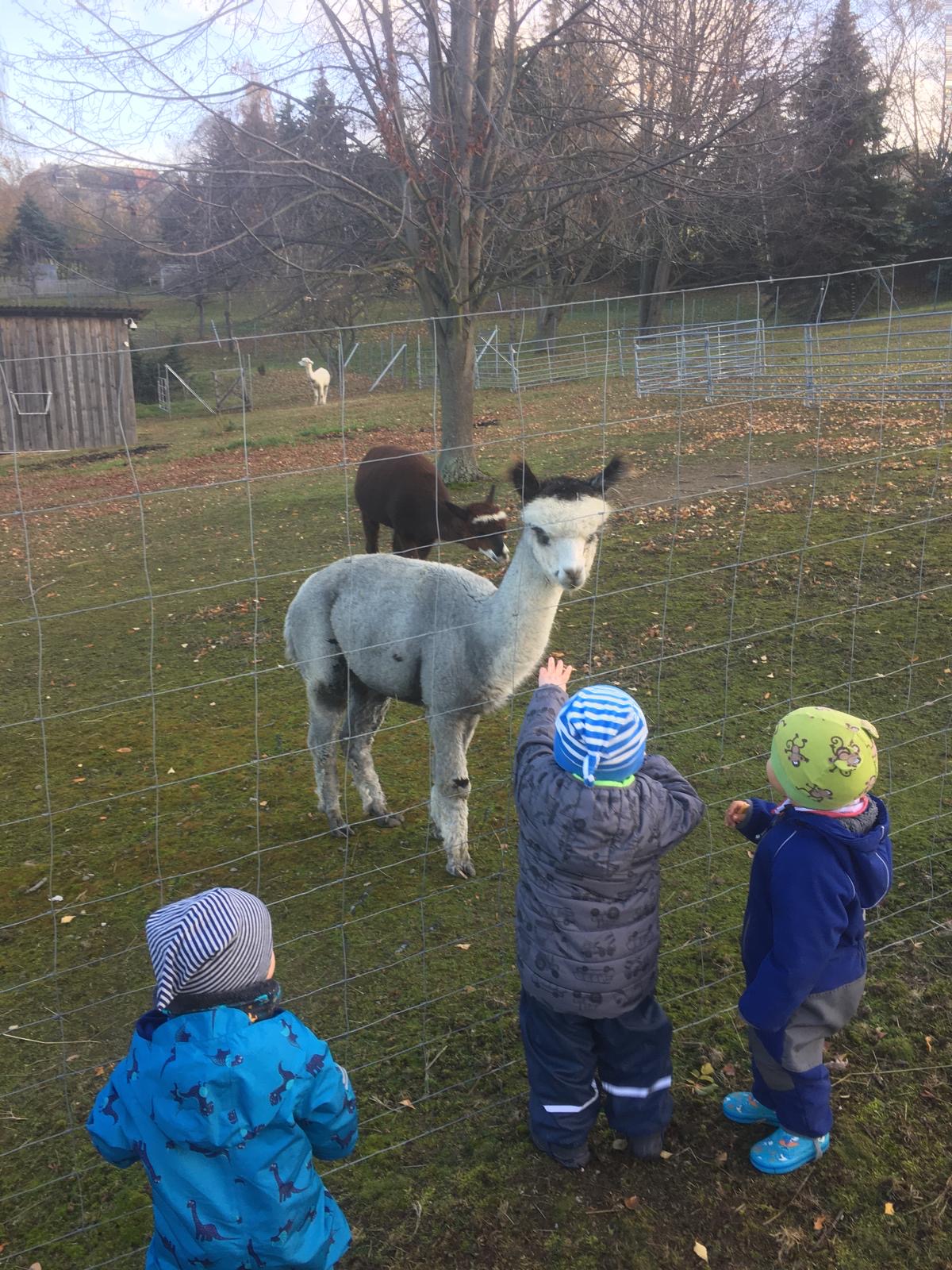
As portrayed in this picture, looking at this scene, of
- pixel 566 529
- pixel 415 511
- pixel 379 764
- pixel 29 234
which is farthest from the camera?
pixel 29 234

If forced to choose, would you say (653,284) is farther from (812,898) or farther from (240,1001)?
(240,1001)

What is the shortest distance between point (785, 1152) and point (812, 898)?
86 centimetres

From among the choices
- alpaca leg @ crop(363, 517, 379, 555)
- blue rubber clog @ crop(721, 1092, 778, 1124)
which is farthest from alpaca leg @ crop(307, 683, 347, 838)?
alpaca leg @ crop(363, 517, 379, 555)

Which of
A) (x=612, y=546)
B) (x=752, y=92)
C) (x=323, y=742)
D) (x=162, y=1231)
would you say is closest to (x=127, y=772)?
(x=323, y=742)

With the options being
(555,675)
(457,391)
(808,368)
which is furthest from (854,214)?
(555,675)

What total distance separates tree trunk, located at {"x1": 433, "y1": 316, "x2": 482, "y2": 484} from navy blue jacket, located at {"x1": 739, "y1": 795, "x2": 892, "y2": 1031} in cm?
996

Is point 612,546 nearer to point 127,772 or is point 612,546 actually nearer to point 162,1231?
point 127,772

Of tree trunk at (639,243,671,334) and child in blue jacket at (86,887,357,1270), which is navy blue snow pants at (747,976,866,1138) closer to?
child in blue jacket at (86,887,357,1270)

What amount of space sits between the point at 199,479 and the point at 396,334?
61.0 feet

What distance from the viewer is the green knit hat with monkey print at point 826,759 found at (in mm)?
2248

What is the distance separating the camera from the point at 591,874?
233cm

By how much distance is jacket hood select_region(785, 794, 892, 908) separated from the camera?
230 centimetres

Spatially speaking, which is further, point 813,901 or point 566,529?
point 566,529

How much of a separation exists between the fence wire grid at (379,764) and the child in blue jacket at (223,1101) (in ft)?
2.09
